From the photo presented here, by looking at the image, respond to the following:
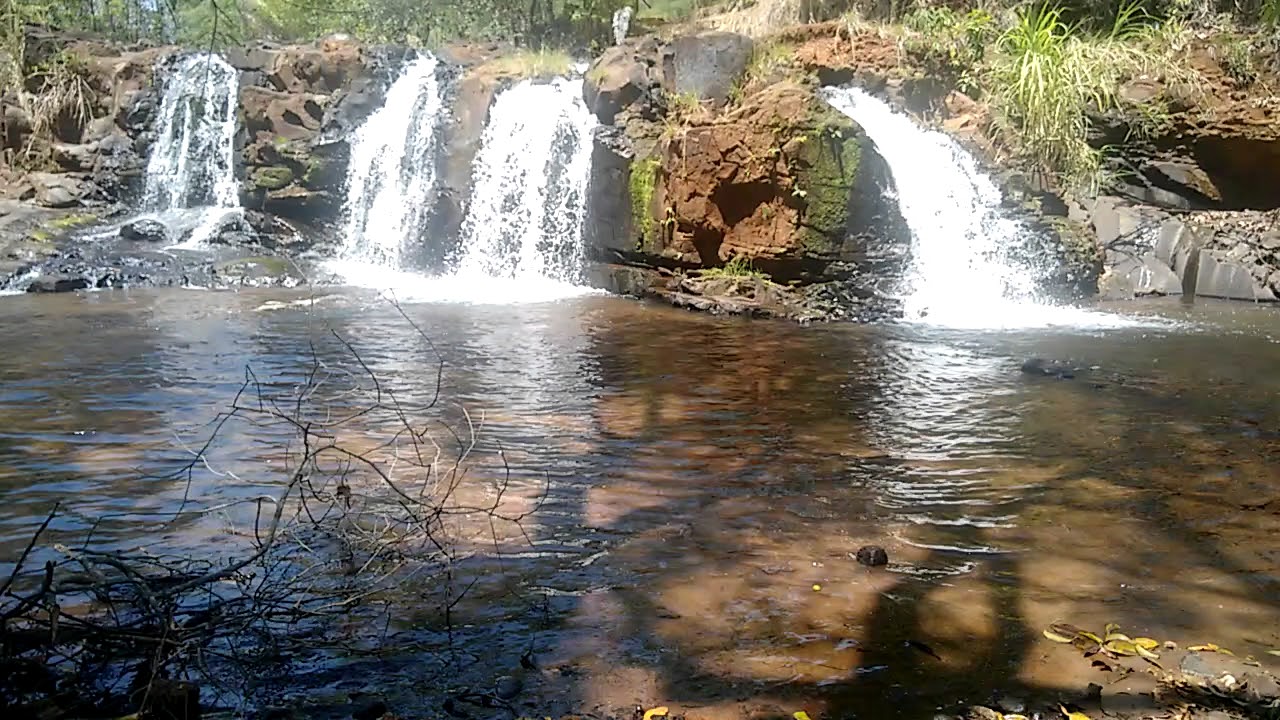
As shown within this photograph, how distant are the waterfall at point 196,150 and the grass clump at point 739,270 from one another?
8302 mm

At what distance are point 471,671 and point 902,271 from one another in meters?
8.93

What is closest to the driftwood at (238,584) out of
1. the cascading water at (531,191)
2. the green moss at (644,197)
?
the green moss at (644,197)

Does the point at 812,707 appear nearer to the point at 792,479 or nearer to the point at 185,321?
the point at 792,479

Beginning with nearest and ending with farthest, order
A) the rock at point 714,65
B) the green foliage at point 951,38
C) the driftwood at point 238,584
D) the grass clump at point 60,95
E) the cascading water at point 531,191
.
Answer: the driftwood at point 238,584
the rock at point 714,65
the green foliage at point 951,38
the cascading water at point 531,191
the grass clump at point 60,95

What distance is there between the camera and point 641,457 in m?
5.10

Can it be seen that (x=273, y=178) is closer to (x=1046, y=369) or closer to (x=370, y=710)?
(x=1046, y=369)

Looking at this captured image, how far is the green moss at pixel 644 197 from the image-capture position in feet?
38.0

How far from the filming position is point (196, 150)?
50.8 feet

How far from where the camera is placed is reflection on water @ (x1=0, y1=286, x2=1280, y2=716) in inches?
119

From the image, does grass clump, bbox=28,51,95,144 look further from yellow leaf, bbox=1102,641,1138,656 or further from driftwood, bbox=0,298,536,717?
yellow leaf, bbox=1102,641,1138,656

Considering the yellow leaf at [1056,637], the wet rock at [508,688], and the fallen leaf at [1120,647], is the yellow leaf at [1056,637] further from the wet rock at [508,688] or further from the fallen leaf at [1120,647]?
the wet rock at [508,688]

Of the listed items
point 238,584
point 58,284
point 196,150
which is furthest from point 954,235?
point 196,150

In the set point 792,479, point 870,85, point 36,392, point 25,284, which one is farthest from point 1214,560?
point 25,284

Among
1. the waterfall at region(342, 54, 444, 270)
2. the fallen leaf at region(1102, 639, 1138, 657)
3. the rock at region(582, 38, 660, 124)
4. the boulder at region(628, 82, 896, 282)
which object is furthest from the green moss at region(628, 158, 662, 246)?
the fallen leaf at region(1102, 639, 1138, 657)
